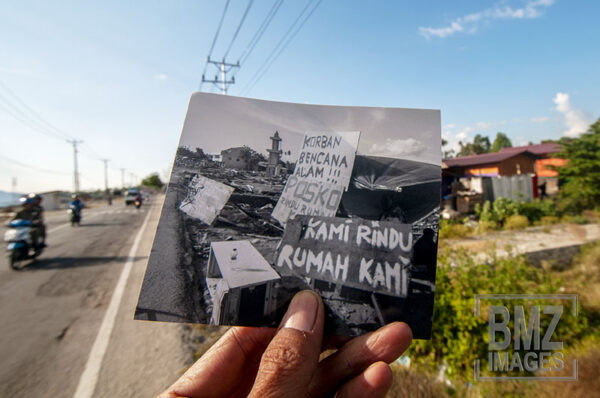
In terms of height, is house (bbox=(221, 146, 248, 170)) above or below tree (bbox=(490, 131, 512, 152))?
below

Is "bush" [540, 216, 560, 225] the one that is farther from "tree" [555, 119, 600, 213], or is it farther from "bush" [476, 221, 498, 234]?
"bush" [476, 221, 498, 234]

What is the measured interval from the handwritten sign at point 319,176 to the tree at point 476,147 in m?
58.0

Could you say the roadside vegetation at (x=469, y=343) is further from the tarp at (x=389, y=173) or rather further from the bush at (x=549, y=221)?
the bush at (x=549, y=221)

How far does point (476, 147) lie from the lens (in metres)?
54.0

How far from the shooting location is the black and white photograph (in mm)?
1185

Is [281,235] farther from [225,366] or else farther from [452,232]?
[452,232]

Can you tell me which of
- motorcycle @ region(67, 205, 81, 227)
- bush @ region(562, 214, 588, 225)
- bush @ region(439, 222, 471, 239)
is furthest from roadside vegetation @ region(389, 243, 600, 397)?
motorcycle @ region(67, 205, 81, 227)

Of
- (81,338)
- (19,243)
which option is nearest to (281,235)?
(81,338)

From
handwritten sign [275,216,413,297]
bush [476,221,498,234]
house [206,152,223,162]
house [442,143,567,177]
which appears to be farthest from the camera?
A: house [442,143,567,177]

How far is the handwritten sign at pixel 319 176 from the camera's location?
130 centimetres

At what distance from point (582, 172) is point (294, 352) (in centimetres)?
1391

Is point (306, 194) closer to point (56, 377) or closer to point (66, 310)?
point (56, 377)

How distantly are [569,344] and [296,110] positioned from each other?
347 cm

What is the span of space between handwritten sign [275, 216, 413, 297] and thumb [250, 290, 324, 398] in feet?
0.43
